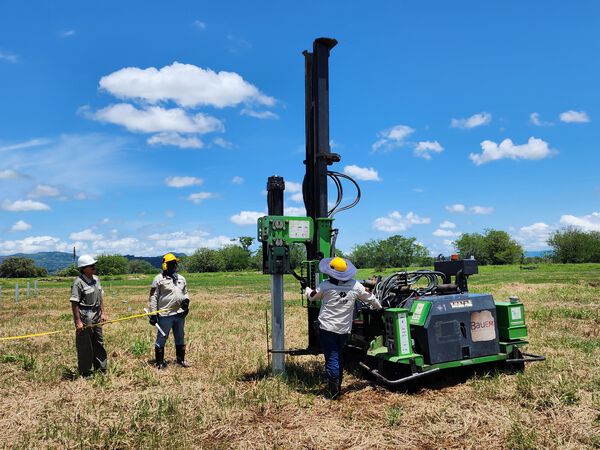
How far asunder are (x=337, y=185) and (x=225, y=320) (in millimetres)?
8186

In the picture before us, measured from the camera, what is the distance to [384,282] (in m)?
8.53

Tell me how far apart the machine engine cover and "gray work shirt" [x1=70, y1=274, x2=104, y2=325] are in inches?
197

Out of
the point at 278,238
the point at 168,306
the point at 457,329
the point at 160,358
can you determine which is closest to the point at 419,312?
the point at 457,329

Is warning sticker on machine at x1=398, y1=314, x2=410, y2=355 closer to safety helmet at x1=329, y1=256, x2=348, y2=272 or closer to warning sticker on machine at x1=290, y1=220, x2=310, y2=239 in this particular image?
safety helmet at x1=329, y1=256, x2=348, y2=272

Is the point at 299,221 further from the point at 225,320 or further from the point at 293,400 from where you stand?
the point at 225,320

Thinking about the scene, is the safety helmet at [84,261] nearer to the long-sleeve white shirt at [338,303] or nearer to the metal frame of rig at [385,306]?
the metal frame of rig at [385,306]

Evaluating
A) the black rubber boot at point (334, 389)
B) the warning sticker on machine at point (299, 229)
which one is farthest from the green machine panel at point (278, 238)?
the black rubber boot at point (334, 389)

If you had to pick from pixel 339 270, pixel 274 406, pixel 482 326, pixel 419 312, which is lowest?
pixel 274 406

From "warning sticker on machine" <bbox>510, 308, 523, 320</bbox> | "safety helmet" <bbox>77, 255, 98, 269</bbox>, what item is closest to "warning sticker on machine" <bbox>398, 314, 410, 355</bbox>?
"warning sticker on machine" <bbox>510, 308, 523, 320</bbox>

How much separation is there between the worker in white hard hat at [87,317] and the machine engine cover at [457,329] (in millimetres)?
5007

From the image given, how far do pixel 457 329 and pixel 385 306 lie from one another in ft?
4.06

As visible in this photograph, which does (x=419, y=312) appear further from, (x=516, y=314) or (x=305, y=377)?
(x=305, y=377)

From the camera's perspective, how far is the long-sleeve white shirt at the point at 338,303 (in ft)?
23.5

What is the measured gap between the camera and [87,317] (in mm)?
8148
